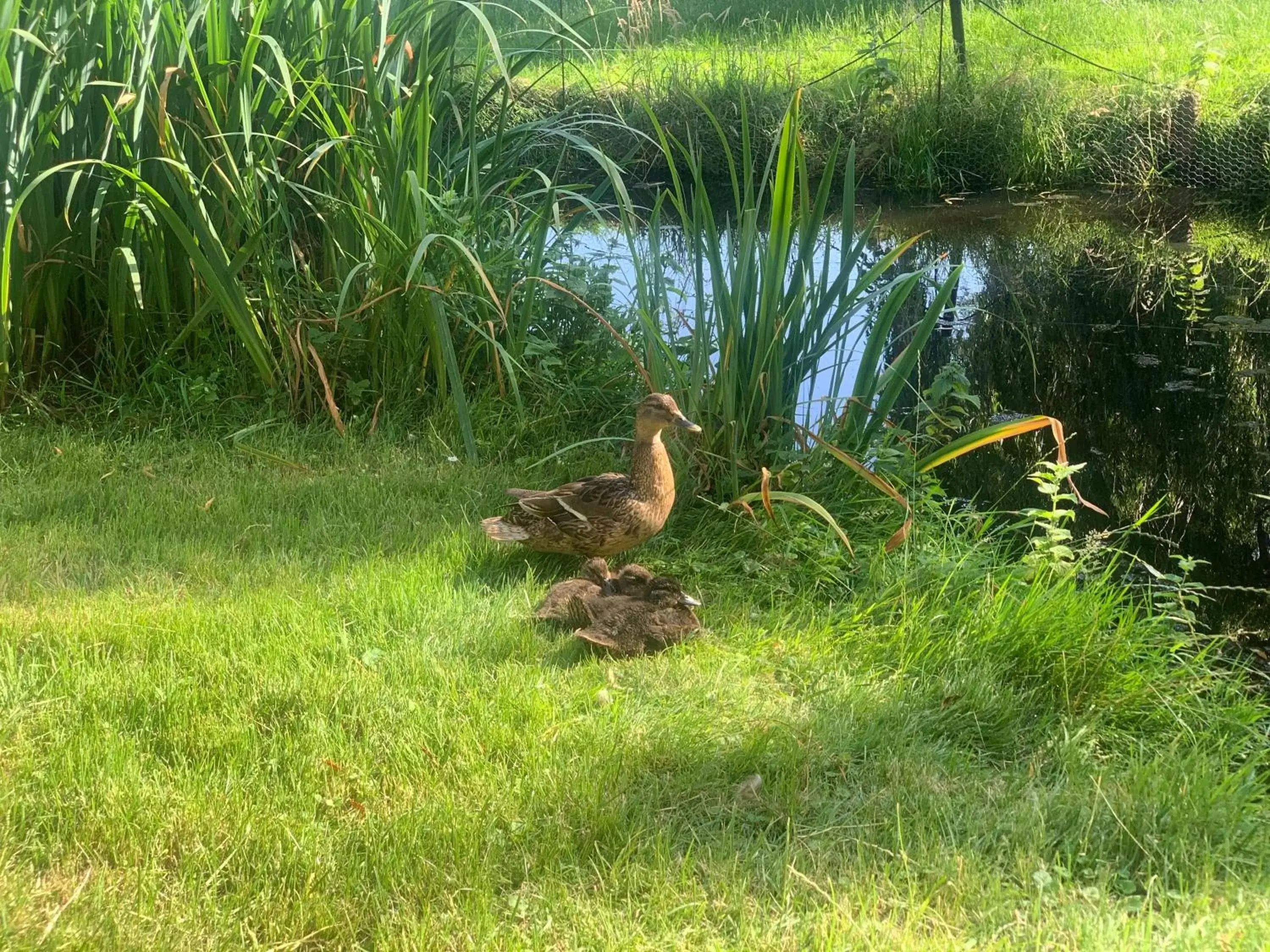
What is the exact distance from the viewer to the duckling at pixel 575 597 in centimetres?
332

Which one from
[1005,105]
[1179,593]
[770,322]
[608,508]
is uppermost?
[1005,105]

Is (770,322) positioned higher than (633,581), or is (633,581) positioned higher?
(770,322)

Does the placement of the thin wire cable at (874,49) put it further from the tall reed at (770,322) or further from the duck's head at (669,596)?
the duck's head at (669,596)

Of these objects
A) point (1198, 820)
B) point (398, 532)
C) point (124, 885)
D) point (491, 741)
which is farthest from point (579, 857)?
point (398, 532)

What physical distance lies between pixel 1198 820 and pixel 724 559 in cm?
167

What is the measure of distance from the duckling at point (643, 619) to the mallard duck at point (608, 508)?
0.30m

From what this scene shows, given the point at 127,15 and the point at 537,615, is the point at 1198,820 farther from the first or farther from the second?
the point at 127,15

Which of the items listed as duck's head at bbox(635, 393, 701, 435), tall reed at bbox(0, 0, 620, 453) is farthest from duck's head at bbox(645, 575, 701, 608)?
tall reed at bbox(0, 0, 620, 453)

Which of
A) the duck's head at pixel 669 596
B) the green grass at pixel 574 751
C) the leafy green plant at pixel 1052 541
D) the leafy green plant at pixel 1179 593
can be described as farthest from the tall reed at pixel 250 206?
the leafy green plant at pixel 1179 593

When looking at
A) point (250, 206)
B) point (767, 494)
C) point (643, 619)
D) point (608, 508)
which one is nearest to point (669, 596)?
point (643, 619)

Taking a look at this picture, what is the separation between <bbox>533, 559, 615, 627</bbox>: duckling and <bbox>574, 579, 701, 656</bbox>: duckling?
0.04 m

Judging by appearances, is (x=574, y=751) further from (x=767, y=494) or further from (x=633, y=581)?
(x=767, y=494)

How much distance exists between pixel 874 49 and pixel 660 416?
8.49 meters

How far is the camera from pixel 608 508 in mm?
3648
